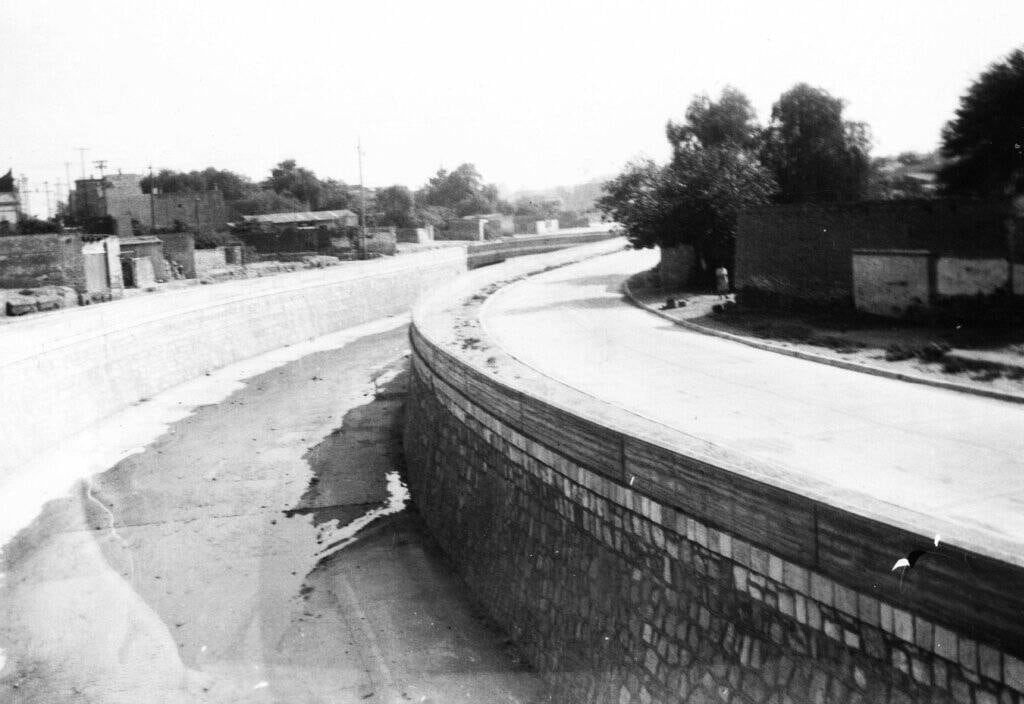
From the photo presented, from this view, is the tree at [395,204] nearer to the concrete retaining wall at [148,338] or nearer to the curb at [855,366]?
the concrete retaining wall at [148,338]

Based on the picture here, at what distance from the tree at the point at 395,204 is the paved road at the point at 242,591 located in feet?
181

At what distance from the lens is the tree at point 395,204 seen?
74.2 meters

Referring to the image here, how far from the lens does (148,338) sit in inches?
1036

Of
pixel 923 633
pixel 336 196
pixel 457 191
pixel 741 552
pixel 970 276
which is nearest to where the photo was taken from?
pixel 923 633

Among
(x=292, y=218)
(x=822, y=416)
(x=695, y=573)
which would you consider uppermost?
(x=292, y=218)

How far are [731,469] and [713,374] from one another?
754 cm

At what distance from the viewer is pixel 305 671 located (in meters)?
10.6

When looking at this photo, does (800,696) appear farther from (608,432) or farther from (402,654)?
(402,654)

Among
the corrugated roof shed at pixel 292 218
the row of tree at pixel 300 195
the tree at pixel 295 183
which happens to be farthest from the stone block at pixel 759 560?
the tree at pixel 295 183

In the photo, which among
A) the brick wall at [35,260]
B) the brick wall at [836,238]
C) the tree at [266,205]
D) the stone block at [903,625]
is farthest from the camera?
the tree at [266,205]

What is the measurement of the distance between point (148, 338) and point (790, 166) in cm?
2103

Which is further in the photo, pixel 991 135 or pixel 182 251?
pixel 182 251

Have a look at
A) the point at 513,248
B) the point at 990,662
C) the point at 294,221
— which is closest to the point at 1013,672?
the point at 990,662

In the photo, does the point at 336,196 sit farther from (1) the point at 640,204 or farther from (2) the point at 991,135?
(2) the point at 991,135
